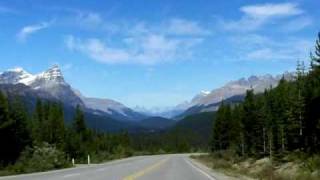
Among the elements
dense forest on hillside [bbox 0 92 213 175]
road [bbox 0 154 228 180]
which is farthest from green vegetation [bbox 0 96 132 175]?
road [bbox 0 154 228 180]

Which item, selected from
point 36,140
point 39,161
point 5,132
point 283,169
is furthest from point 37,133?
point 283,169

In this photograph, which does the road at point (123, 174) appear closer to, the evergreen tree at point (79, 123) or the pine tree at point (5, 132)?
the pine tree at point (5, 132)

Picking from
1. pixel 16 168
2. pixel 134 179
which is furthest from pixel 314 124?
pixel 134 179

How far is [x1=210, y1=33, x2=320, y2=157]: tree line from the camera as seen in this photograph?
7625 cm

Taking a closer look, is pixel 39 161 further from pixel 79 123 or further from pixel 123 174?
pixel 79 123

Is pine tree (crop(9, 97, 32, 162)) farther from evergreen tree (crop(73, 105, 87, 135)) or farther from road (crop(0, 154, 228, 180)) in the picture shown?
evergreen tree (crop(73, 105, 87, 135))

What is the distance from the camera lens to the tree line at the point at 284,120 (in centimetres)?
7625

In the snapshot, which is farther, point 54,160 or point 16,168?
point 54,160

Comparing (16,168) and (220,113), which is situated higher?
(220,113)

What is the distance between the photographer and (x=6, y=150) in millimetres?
70812

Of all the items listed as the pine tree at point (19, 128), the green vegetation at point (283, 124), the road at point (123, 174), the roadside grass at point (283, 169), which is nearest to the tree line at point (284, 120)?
the green vegetation at point (283, 124)

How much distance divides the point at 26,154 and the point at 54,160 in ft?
14.9

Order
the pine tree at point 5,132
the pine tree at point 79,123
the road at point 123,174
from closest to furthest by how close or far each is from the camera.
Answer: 1. the road at point 123,174
2. the pine tree at point 5,132
3. the pine tree at point 79,123

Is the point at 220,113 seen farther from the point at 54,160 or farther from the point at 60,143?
the point at 54,160
